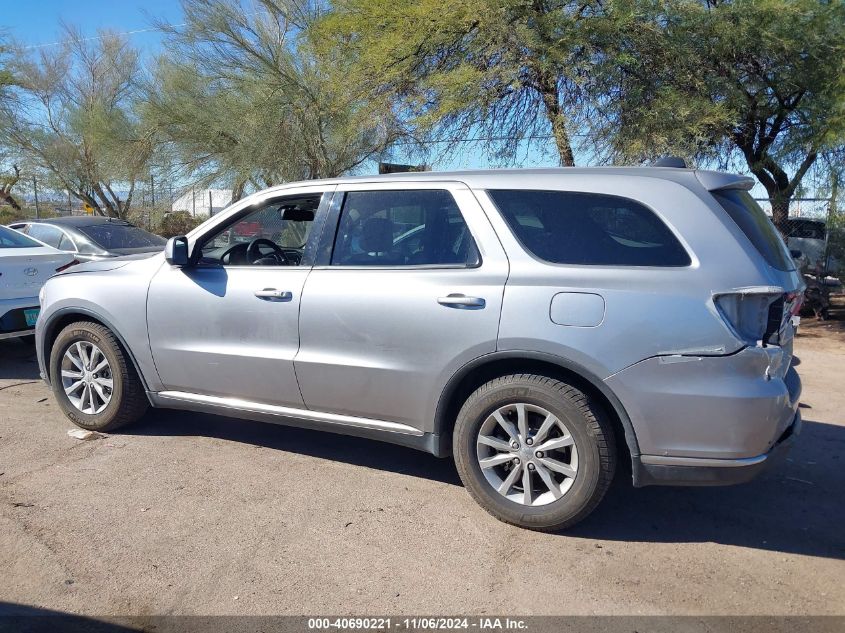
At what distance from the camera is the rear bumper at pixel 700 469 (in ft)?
10.8

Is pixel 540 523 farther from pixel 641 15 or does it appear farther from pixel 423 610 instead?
pixel 641 15

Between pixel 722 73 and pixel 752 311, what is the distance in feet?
27.9

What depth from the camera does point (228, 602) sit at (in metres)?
3.05

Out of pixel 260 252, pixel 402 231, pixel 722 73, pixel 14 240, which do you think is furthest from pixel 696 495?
pixel 722 73

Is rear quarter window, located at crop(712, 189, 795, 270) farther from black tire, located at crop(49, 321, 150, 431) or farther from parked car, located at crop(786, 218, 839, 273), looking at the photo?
parked car, located at crop(786, 218, 839, 273)

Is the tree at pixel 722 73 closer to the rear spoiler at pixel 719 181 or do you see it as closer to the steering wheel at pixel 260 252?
the rear spoiler at pixel 719 181

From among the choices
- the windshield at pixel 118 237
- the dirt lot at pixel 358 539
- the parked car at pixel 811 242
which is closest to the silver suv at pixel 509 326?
the dirt lot at pixel 358 539

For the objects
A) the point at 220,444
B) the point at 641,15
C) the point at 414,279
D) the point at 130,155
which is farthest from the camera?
the point at 130,155

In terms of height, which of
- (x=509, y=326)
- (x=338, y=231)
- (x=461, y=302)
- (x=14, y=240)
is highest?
(x=338, y=231)

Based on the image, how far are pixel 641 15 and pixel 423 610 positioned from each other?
31.0 feet

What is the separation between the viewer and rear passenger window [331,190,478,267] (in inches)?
155

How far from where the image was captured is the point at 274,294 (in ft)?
14.0

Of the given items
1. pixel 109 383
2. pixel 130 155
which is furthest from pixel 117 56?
pixel 109 383

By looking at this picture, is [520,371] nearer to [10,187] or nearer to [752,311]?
[752,311]
